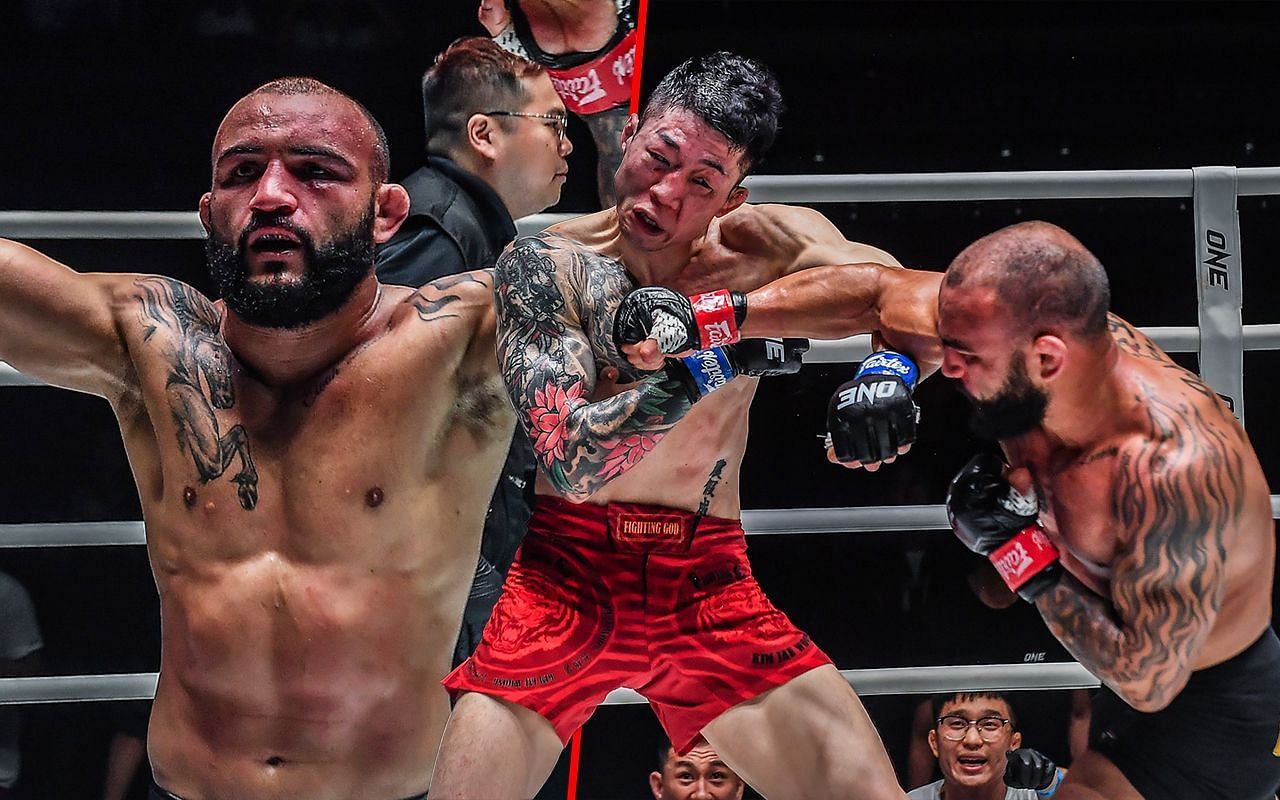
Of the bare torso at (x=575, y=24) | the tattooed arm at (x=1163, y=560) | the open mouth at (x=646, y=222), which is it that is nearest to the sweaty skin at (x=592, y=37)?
the bare torso at (x=575, y=24)

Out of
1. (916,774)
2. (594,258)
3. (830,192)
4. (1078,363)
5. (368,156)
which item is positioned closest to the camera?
(1078,363)

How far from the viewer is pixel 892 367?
202 cm

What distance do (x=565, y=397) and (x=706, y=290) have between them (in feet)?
1.23

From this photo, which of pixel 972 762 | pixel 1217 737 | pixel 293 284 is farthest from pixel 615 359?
pixel 972 762

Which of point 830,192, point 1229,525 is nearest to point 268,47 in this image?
point 830,192

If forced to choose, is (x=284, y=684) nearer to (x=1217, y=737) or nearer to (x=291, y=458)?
(x=291, y=458)

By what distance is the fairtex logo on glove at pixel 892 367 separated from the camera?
200 centimetres

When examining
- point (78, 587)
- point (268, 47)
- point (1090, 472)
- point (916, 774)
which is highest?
point (268, 47)

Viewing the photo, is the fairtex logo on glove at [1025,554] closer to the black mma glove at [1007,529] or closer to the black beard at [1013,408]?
the black mma glove at [1007,529]

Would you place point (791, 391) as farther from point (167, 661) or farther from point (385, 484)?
point (167, 661)

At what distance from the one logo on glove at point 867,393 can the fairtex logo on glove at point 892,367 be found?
38mm

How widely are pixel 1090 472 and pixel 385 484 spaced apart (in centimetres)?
100

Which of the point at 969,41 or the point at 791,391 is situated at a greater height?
the point at 969,41

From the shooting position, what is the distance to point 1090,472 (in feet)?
6.73
